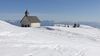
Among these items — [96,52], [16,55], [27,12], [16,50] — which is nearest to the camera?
[16,55]

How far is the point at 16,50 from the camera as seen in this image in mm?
11070

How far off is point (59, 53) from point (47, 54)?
0.85 metres

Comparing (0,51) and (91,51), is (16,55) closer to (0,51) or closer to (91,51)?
(0,51)

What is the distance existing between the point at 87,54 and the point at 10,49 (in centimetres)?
448

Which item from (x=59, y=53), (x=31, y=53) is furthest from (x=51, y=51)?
(x=31, y=53)

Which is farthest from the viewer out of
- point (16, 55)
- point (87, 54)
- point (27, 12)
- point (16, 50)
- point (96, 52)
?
point (27, 12)

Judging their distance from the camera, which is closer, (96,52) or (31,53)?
(31,53)

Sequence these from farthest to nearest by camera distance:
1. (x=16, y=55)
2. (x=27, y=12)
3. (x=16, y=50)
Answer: (x=27, y=12)
(x=16, y=50)
(x=16, y=55)

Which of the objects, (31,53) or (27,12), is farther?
(27,12)

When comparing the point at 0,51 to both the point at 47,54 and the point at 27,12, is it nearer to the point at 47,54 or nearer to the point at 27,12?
the point at 47,54

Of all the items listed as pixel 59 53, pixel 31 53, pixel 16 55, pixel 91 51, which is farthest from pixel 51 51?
pixel 91 51

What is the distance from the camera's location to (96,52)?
13.0 metres

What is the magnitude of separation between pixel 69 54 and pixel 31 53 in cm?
224

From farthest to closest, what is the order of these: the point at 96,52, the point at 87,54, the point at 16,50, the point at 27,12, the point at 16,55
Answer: the point at 27,12
the point at 96,52
the point at 87,54
the point at 16,50
the point at 16,55
